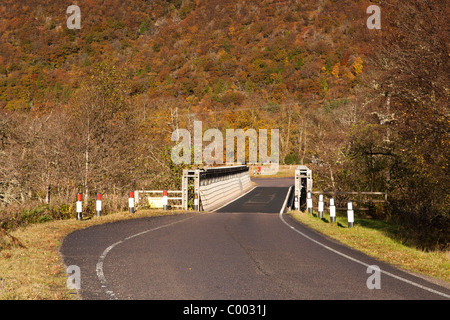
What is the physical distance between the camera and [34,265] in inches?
355

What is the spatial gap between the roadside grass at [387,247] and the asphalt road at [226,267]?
61 centimetres

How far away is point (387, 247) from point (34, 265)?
899cm

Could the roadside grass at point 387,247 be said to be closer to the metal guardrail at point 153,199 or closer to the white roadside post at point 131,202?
the metal guardrail at point 153,199

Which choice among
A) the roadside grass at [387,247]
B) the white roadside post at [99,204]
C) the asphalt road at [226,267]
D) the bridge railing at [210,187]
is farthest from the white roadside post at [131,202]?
the roadside grass at [387,247]

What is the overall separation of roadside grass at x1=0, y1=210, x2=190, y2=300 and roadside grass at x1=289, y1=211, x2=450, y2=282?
7.00 m

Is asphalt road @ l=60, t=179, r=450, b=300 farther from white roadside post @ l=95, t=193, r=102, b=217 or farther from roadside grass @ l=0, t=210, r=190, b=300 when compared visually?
white roadside post @ l=95, t=193, r=102, b=217

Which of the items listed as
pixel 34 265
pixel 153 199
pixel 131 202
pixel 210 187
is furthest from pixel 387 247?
pixel 210 187

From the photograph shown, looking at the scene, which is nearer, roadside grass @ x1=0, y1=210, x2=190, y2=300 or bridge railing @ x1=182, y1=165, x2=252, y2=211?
roadside grass @ x1=0, y1=210, x2=190, y2=300

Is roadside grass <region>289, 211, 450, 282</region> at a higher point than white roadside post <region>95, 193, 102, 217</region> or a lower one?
lower

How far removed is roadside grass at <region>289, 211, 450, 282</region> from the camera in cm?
968

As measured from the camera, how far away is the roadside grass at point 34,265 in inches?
270

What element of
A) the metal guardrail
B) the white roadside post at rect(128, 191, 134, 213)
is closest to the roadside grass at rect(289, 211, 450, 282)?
the metal guardrail

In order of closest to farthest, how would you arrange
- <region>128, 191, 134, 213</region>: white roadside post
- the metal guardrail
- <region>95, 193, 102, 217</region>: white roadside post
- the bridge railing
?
1. <region>95, 193, 102, 217</region>: white roadside post
2. <region>128, 191, 134, 213</region>: white roadside post
3. the metal guardrail
4. the bridge railing

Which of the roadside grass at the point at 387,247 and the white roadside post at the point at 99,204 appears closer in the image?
the roadside grass at the point at 387,247
